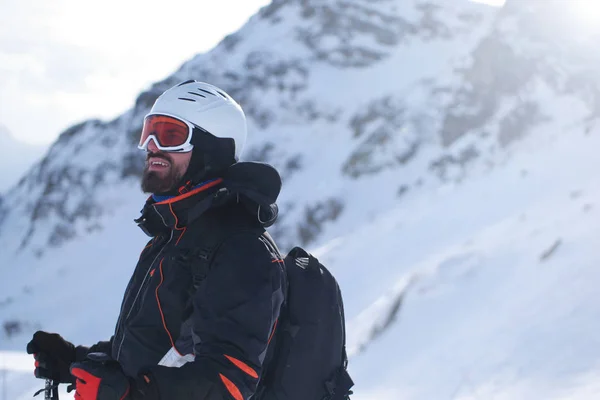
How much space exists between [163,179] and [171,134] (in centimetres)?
25

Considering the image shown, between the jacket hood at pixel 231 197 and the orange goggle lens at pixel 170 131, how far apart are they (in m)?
0.28

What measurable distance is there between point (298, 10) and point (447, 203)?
48.2 metres

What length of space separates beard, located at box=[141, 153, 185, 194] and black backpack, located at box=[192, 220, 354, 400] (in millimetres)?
719

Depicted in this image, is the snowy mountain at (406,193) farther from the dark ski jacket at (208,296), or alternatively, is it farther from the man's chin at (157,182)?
the man's chin at (157,182)

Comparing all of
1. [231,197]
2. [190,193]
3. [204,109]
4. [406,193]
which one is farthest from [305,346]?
[406,193]

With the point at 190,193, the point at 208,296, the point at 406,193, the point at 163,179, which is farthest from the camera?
the point at 406,193

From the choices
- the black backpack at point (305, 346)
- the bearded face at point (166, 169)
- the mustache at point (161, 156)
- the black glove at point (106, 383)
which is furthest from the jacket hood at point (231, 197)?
the black glove at point (106, 383)

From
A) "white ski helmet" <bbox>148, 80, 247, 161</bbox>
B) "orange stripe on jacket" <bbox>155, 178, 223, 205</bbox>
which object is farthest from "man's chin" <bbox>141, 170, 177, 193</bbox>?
"white ski helmet" <bbox>148, 80, 247, 161</bbox>

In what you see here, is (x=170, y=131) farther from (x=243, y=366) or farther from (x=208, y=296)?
(x=243, y=366)

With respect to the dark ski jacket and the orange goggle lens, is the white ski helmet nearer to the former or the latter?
the orange goggle lens

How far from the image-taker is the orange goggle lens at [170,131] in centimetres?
346

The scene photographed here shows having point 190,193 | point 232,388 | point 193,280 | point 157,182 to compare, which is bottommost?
point 232,388

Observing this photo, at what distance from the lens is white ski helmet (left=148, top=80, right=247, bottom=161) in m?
3.51

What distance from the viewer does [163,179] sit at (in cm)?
344
